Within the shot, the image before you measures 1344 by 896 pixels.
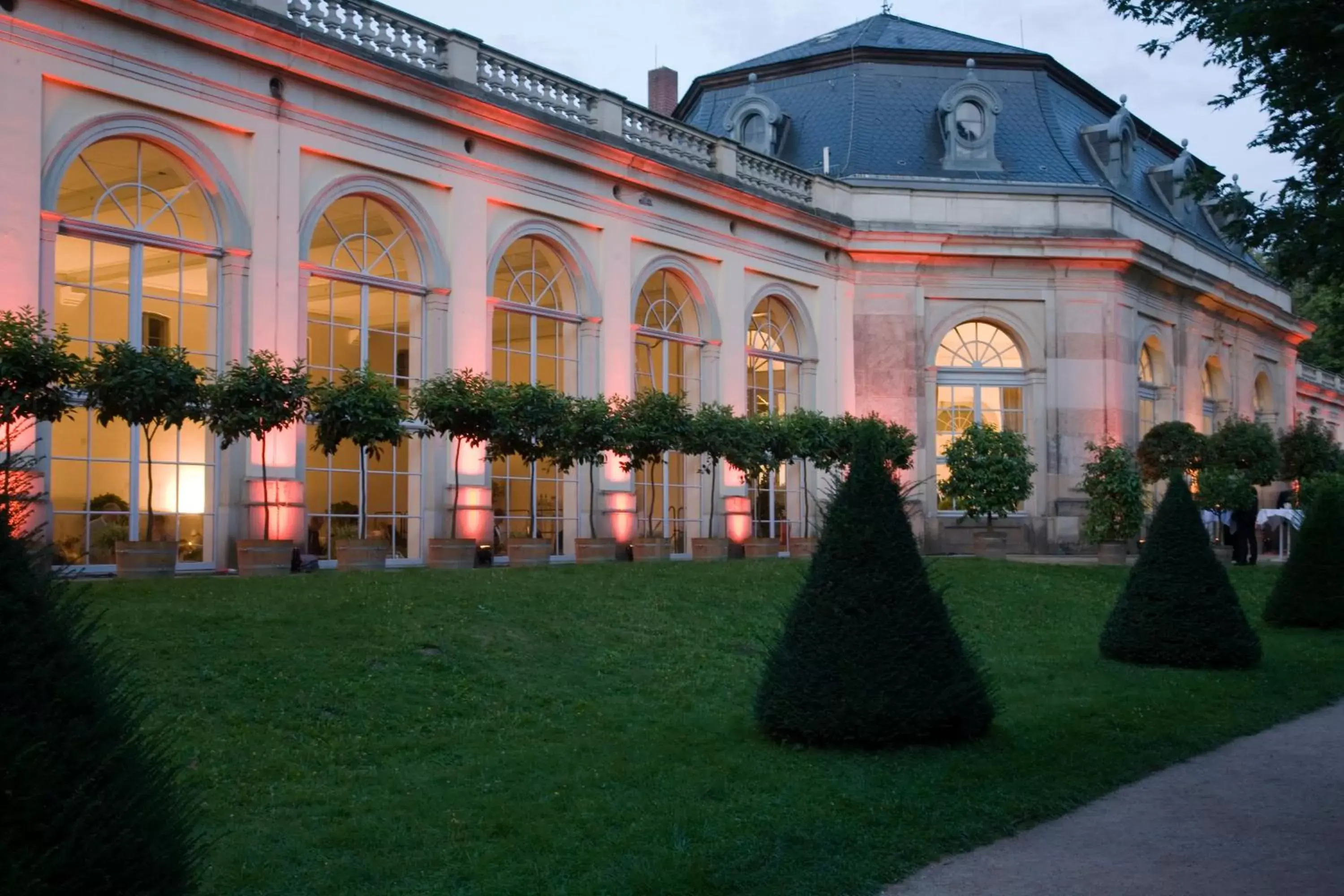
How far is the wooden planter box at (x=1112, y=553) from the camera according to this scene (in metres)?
26.1

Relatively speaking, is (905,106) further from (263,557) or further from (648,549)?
(263,557)

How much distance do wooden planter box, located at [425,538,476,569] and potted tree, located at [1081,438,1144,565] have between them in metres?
12.7

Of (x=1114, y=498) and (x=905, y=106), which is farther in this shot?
(x=905, y=106)

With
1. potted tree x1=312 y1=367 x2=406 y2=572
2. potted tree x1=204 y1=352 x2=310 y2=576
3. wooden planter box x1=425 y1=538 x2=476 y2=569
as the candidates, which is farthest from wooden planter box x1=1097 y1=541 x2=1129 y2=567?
potted tree x1=204 y1=352 x2=310 y2=576

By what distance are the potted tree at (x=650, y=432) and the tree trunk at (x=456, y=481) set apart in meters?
2.37

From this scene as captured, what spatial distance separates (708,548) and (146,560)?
395 inches

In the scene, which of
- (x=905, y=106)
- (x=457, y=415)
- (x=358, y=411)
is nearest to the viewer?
(x=358, y=411)

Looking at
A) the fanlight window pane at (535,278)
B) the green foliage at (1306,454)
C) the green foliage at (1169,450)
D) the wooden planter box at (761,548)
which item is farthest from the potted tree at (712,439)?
the green foliage at (1306,454)

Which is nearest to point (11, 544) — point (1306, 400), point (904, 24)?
point (904, 24)

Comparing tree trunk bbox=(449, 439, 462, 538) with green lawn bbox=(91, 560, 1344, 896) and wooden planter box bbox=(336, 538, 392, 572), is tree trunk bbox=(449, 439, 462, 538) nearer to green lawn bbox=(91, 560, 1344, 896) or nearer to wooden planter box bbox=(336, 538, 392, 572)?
wooden planter box bbox=(336, 538, 392, 572)

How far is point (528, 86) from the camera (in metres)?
23.6

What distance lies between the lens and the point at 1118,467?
2623 centimetres

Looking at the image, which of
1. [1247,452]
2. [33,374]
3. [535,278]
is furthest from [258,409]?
[1247,452]

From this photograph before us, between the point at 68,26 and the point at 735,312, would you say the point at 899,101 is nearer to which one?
the point at 735,312
